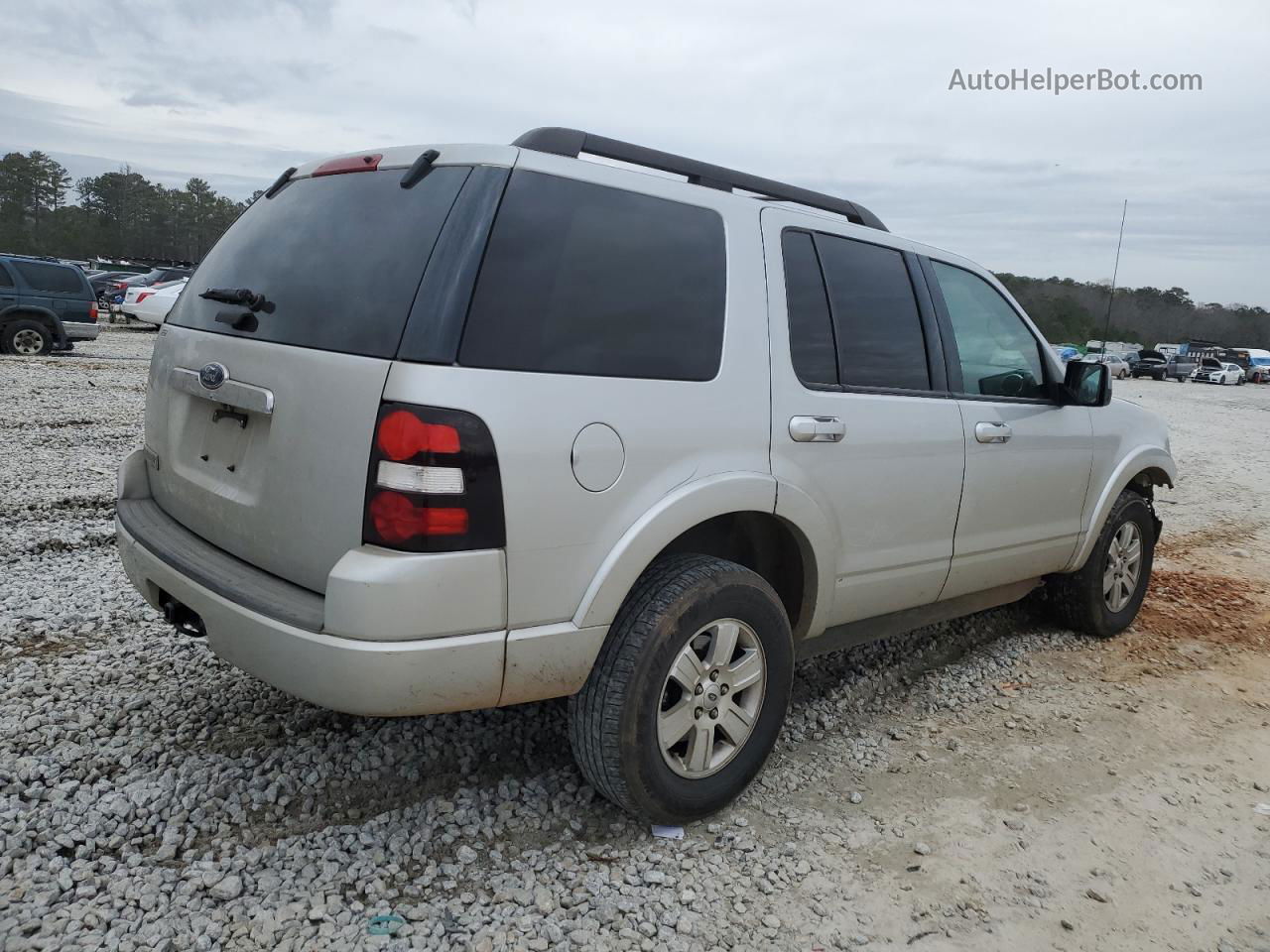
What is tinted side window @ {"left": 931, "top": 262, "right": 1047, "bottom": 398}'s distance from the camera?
3838 mm

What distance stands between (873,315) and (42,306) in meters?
17.2

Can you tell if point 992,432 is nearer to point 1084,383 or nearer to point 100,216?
point 1084,383

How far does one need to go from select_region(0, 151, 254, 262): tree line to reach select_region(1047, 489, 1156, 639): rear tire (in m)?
70.0

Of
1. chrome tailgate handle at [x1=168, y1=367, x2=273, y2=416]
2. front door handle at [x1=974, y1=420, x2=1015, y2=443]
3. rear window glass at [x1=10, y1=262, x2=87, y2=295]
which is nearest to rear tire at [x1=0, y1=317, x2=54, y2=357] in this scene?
rear window glass at [x1=10, y1=262, x2=87, y2=295]

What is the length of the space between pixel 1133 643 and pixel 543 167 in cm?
411

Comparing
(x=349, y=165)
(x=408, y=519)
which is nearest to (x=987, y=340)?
(x=349, y=165)

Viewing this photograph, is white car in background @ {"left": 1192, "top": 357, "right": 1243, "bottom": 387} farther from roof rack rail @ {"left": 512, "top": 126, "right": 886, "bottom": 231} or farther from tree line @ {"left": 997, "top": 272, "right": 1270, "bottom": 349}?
roof rack rail @ {"left": 512, "top": 126, "right": 886, "bottom": 231}

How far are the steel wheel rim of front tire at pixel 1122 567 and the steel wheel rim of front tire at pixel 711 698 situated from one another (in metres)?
Result: 2.74

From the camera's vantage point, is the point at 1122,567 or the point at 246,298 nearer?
the point at 246,298

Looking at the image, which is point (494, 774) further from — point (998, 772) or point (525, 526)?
point (998, 772)

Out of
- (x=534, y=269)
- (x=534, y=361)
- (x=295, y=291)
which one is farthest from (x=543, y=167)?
(x=295, y=291)

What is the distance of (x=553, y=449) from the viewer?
2352mm

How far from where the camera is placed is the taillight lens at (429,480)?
7.24ft

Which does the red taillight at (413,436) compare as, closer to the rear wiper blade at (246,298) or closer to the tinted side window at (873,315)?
the rear wiper blade at (246,298)
